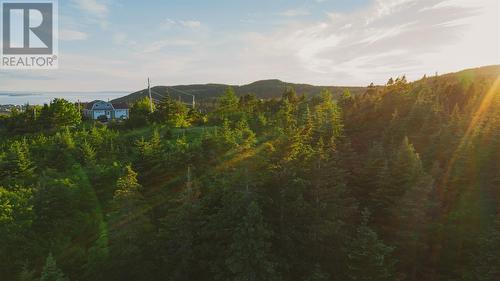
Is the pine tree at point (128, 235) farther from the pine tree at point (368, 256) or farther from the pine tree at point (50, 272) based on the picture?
the pine tree at point (368, 256)

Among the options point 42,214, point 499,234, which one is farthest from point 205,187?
point 499,234

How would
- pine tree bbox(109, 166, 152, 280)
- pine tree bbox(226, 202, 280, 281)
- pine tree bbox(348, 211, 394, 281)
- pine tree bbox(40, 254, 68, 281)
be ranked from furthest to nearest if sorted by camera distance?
pine tree bbox(109, 166, 152, 280), pine tree bbox(348, 211, 394, 281), pine tree bbox(226, 202, 280, 281), pine tree bbox(40, 254, 68, 281)

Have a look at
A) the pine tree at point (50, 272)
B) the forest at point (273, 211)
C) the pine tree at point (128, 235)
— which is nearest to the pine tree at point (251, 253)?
the forest at point (273, 211)

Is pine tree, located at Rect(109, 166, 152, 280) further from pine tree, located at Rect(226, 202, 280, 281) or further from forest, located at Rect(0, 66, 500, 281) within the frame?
pine tree, located at Rect(226, 202, 280, 281)

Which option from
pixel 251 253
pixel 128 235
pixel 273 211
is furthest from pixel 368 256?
pixel 128 235

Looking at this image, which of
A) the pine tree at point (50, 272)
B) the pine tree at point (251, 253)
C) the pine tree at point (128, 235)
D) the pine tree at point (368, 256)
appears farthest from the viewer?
the pine tree at point (128, 235)

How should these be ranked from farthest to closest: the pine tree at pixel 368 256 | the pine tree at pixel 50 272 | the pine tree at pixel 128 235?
the pine tree at pixel 128 235 < the pine tree at pixel 368 256 < the pine tree at pixel 50 272

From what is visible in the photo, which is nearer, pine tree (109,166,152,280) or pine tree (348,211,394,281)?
pine tree (348,211,394,281)

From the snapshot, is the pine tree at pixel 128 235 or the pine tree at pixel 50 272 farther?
the pine tree at pixel 128 235

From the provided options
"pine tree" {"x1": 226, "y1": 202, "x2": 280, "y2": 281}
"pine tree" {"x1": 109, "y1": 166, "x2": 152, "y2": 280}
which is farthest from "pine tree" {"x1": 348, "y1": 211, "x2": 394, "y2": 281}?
"pine tree" {"x1": 109, "y1": 166, "x2": 152, "y2": 280}
